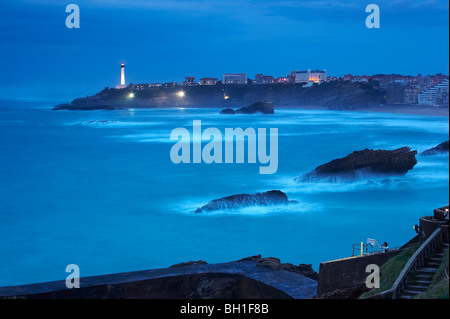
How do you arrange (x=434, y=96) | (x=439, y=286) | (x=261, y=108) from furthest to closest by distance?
(x=261, y=108), (x=434, y=96), (x=439, y=286)

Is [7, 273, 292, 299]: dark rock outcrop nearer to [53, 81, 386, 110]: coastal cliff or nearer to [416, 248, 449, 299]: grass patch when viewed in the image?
[416, 248, 449, 299]: grass patch

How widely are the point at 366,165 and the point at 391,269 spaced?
76.0 feet

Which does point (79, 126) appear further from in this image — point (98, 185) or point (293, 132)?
point (98, 185)

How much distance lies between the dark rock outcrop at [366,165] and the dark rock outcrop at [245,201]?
18.5 feet

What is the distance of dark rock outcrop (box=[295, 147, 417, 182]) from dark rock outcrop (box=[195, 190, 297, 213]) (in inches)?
222

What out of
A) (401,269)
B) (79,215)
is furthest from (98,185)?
(401,269)

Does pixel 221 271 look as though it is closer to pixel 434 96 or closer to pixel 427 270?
pixel 427 270

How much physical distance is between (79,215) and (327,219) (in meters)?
11.6

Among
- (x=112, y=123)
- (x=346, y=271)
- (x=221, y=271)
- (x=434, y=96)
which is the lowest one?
(x=221, y=271)

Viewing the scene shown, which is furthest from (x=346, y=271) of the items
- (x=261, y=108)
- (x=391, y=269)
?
(x=261, y=108)

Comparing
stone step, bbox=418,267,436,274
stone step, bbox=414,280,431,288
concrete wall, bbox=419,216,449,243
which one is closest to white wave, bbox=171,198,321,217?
concrete wall, bbox=419,216,449,243

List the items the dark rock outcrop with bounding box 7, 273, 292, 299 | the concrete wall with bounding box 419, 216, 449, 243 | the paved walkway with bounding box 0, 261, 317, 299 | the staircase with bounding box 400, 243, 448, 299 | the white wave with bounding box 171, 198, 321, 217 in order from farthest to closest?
the white wave with bounding box 171, 198, 321, 217
the dark rock outcrop with bounding box 7, 273, 292, 299
the paved walkway with bounding box 0, 261, 317, 299
the concrete wall with bounding box 419, 216, 449, 243
the staircase with bounding box 400, 243, 448, 299

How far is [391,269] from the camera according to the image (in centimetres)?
942

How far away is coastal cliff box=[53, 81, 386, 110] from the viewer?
327 ft
